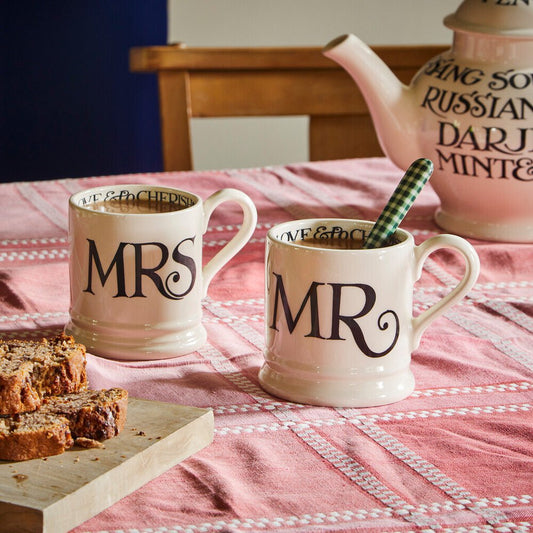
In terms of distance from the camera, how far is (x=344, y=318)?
0.66 m

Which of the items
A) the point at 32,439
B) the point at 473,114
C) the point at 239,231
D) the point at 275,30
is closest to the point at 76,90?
the point at 275,30

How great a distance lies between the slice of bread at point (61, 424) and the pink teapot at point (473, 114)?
1.79ft

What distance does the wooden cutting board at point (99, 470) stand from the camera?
0.51 metres

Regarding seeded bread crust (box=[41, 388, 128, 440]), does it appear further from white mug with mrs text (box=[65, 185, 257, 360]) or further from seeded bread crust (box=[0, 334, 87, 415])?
white mug with mrs text (box=[65, 185, 257, 360])

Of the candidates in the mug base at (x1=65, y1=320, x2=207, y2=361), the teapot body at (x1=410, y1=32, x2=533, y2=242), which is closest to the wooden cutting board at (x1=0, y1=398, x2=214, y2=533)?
the mug base at (x1=65, y1=320, x2=207, y2=361)

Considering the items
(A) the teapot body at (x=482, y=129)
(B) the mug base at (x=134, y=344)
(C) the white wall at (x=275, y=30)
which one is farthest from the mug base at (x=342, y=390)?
(C) the white wall at (x=275, y=30)

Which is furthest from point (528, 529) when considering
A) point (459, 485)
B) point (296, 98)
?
point (296, 98)

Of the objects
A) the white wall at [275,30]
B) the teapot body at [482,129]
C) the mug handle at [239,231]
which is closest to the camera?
the mug handle at [239,231]

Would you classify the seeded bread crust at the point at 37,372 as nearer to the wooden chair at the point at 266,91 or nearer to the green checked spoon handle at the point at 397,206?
the green checked spoon handle at the point at 397,206

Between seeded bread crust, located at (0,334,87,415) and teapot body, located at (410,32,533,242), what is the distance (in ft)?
1.70

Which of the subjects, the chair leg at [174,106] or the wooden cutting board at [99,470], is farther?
the chair leg at [174,106]

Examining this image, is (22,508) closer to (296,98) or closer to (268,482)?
(268,482)

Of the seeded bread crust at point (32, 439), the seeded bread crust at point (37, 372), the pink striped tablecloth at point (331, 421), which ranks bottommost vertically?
the pink striped tablecloth at point (331, 421)

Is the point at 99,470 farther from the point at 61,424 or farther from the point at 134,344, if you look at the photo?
the point at 134,344
